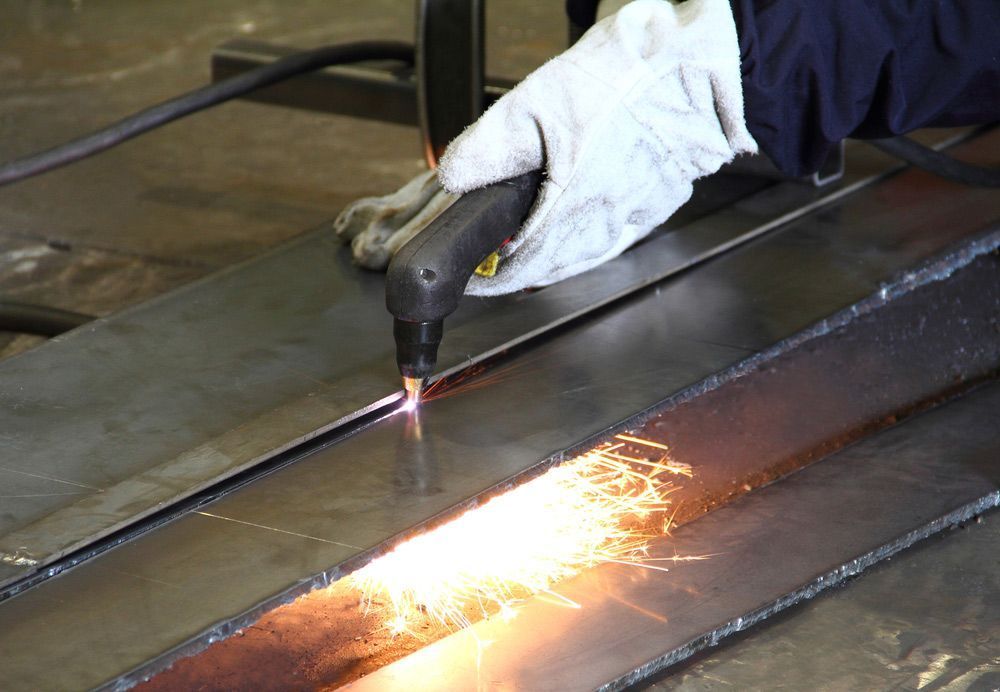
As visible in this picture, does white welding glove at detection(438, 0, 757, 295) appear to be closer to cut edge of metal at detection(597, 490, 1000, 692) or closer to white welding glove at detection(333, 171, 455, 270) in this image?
white welding glove at detection(333, 171, 455, 270)

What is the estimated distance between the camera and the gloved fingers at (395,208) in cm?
170

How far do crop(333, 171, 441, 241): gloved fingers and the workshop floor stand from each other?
0.17m

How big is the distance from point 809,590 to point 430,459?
0.42 meters

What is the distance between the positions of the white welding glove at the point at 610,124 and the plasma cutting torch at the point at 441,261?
19mm

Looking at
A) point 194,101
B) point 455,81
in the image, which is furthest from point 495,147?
point 194,101

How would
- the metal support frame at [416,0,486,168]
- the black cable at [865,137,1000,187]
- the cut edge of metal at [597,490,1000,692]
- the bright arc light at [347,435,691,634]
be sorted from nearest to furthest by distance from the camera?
the cut edge of metal at [597,490,1000,692] < the bright arc light at [347,435,691,634] < the black cable at [865,137,1000,187] < the metal support frame at [416,0,486,168]

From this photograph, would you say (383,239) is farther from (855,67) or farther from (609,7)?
(855,67)

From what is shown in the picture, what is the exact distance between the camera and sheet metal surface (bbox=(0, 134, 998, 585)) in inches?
49.0

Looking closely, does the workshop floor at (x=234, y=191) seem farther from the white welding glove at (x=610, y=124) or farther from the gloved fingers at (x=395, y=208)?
the white welding glove at (x=610, y=124)

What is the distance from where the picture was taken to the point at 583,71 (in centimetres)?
132

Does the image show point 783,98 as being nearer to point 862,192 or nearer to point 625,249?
point 625,249

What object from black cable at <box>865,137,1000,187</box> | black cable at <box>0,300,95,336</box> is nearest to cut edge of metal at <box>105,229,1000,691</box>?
black cable at <box>865,137,1000,187</box>

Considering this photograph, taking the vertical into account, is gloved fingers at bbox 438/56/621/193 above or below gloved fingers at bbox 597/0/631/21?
below

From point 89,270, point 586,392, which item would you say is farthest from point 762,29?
point 89,270
